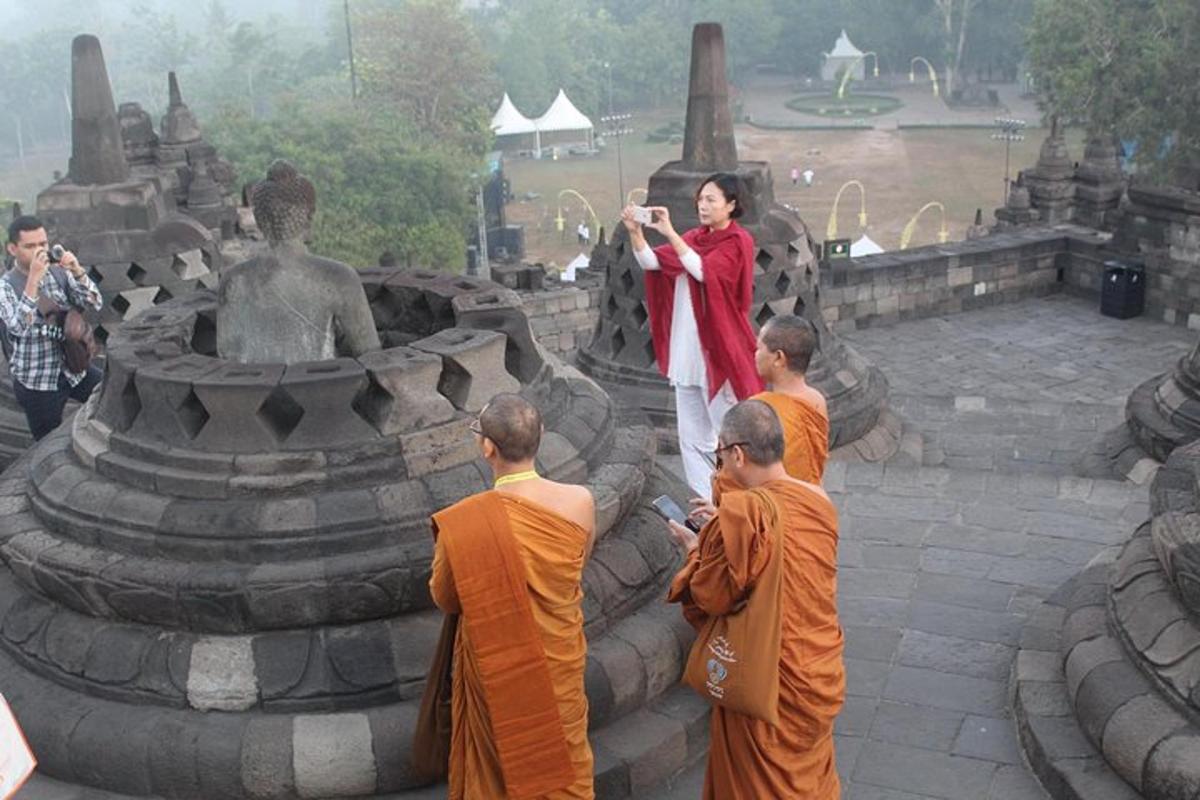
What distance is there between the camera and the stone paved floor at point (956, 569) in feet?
16.3

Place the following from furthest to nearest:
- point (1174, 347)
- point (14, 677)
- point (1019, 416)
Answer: point (1174, 347) → point (1019, 416) → point (14, 677)

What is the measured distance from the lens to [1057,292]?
16797mm

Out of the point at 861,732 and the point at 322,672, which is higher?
the point at 322,672

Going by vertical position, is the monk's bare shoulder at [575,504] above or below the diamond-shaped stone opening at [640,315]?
above

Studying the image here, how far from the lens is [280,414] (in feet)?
16.3

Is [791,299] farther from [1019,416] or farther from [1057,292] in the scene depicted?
[1057,292]

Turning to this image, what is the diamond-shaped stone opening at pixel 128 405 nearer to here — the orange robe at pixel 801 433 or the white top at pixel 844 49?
the orange robe at pixel 801 433

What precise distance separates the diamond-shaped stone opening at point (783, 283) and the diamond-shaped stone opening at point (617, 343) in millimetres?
1374

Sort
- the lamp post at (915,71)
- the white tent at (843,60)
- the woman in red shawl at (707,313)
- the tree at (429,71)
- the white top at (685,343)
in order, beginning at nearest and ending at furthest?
the woman in red shawl at (707,313), the white top at (685,343), the tree at (429,71), the lamp post at (915,71), the white tent at (843,60)

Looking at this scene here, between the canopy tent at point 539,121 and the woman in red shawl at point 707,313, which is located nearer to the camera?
the woman in red shawl at point 707,313

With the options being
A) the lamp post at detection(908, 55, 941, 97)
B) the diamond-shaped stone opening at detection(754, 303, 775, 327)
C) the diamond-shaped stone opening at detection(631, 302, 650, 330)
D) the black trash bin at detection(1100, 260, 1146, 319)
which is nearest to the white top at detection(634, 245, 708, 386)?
the diamond-shaped stone opening at detection(754, 303, 775, 327)

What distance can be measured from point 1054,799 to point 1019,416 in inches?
299

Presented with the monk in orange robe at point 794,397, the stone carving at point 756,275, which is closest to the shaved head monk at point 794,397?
the monk in orange robe at point 794,397

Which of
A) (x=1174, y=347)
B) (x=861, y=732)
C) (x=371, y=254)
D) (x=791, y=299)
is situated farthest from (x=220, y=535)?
(x=371, y=254)
